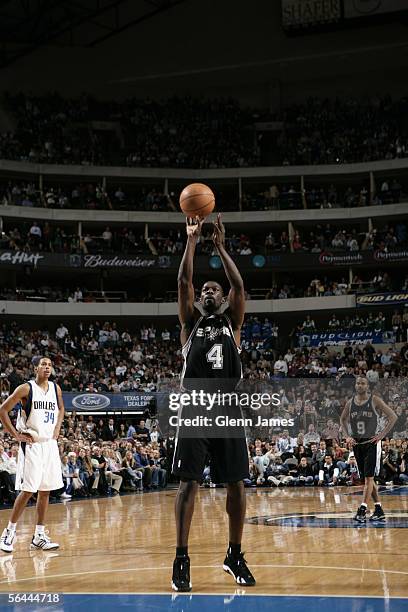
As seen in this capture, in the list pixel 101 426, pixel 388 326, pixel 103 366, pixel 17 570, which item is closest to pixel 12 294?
pixel 103 366

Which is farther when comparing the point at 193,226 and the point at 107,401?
the point at 107,401

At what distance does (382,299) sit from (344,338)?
295 cm

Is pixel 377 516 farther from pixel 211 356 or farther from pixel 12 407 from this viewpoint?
pixel 211 356

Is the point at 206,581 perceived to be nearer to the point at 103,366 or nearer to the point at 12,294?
the point at 103,366

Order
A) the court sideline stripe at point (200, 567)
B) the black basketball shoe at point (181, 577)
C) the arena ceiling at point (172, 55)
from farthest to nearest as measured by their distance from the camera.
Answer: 1. the arena ceiling at point (172, 55)
2. the court sideline stripe at point (200, 567)
3. the black basketball shoe at point (181, 577)

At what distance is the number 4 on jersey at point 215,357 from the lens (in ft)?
20.2

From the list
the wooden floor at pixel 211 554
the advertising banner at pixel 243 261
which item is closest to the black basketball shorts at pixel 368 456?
the wooden floor at pixel 211 554

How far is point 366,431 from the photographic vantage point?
1114 centimetres

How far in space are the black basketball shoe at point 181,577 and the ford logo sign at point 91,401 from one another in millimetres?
19749

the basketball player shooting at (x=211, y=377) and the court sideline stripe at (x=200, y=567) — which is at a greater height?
the basketball player shooting at (x=211, y=377)

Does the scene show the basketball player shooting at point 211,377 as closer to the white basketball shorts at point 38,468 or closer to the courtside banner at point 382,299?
the white basketball shorts at point 38,468

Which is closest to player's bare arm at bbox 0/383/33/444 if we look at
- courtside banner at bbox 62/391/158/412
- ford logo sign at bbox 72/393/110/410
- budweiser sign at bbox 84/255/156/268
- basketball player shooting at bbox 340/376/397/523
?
basketball player shooting at bbox 340/376/397/523

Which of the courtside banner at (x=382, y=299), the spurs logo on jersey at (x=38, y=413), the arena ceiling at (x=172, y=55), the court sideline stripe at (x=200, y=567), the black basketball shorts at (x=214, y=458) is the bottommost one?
the court sideline stripe at (x=200, y=567)

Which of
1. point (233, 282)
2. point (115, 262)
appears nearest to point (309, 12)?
point (115, 262)
